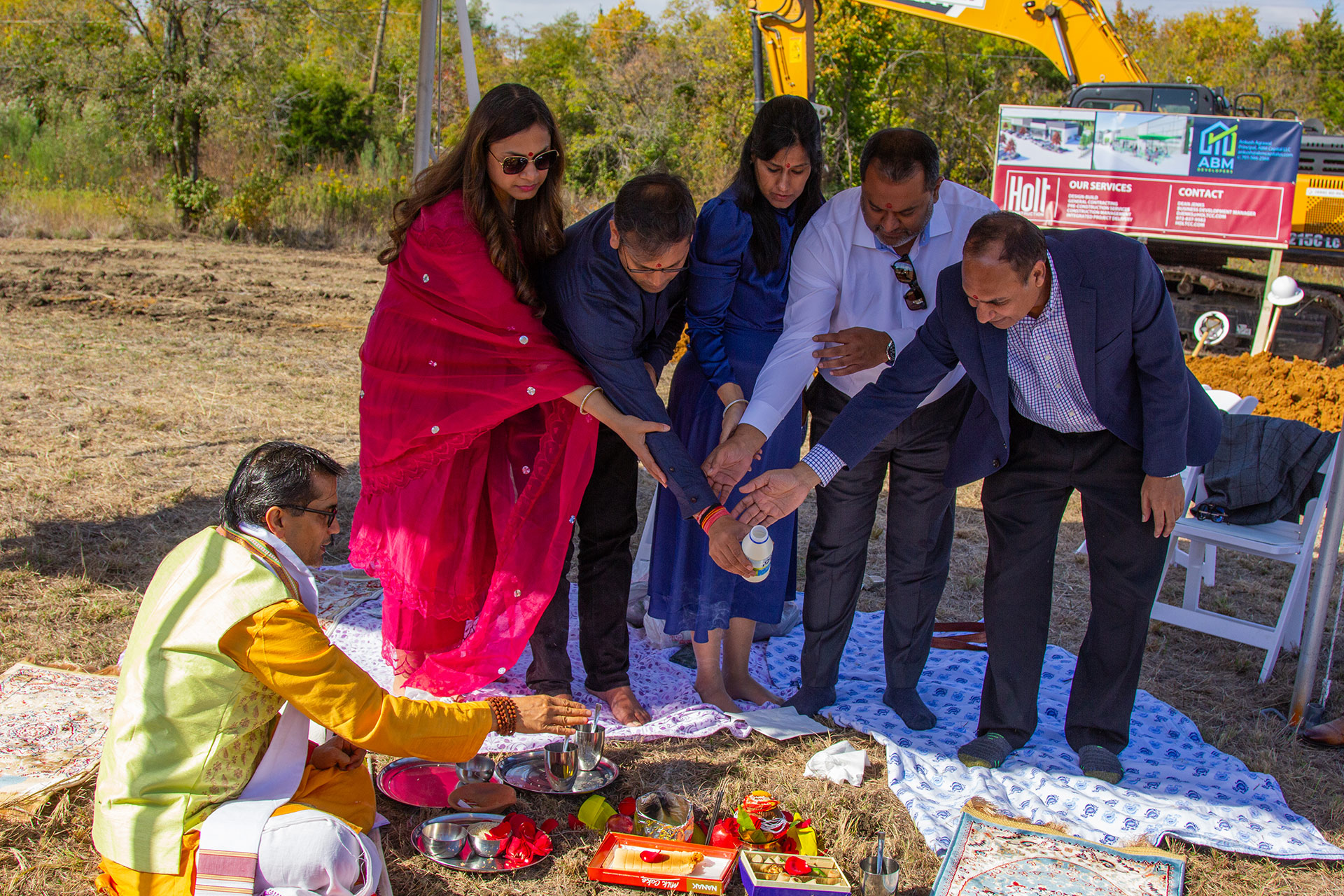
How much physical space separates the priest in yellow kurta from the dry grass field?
1.50 ft

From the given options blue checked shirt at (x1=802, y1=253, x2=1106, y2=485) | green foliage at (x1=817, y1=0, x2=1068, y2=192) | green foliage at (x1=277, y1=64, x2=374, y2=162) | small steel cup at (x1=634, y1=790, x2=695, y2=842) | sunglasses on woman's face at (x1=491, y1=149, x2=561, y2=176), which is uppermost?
green foliage at (x1=817, y1=0, x2=1068, y2=192)

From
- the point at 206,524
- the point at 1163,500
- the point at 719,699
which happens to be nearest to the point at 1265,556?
the point at 1163,500

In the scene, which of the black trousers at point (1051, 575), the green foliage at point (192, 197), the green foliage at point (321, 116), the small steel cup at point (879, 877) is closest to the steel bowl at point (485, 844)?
the small steel cup at point (879, 877)

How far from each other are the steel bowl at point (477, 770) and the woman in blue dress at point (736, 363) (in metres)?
0.73

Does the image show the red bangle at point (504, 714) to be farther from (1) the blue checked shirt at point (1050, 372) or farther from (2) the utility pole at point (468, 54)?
(2) the utility pole at point (468, 54)

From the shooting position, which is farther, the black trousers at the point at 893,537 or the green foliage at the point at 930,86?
the green foliage at the point at 930,86

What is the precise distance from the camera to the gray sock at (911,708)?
3.25m

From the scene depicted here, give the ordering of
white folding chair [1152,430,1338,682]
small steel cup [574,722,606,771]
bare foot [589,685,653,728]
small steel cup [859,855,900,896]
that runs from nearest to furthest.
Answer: small steel cup [859,855,900,896] < small steel cup [574,722,606,771] < bare foot [589,685,653,728] < white folding chair [1152,430,1338,682]

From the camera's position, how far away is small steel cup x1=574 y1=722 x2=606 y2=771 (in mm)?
2844

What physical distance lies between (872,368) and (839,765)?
1.14 metres

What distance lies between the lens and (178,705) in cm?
197

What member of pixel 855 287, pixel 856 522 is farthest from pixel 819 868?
pixel 855 287

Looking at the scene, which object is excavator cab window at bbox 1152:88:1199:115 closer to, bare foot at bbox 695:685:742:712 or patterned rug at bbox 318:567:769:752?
patterned rug at bbox 318:567:769:752

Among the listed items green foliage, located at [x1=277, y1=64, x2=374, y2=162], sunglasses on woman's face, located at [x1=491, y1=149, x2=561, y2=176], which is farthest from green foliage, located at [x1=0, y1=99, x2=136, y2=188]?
sunglasses on woman's face, located at [x1=491, y1=149, x2=561, y2=176]
